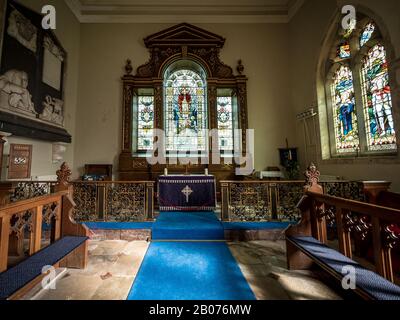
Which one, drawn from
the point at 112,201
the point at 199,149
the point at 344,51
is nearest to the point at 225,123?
the point at 199,149

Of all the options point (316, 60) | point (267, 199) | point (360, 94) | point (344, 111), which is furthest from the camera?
point (316, 60)

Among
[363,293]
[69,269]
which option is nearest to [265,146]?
[363,293]

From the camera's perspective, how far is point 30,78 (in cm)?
451

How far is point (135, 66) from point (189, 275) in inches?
265

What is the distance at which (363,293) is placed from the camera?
1356mm

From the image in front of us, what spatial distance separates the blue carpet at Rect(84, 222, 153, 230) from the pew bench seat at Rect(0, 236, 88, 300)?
112 centimetres

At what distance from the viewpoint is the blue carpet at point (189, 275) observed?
6.36 ft

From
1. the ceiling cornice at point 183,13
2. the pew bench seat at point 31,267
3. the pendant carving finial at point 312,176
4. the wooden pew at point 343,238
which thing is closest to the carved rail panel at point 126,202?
the pew bench seat at point 31,267

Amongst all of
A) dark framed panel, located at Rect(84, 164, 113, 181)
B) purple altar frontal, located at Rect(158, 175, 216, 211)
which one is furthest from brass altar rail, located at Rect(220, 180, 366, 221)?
dark framed panel, located at Rect(84, 164, 113, 181)

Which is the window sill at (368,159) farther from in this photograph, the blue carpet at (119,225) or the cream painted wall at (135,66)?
the blue carpet at (119,225)

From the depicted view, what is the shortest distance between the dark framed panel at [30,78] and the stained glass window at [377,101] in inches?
289

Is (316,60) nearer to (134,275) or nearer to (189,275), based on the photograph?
(189,275)

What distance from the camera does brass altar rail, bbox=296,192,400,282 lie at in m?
1.55

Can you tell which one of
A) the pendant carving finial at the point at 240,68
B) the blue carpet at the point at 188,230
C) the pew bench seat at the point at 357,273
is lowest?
the blue carpet at the point at 188,230
